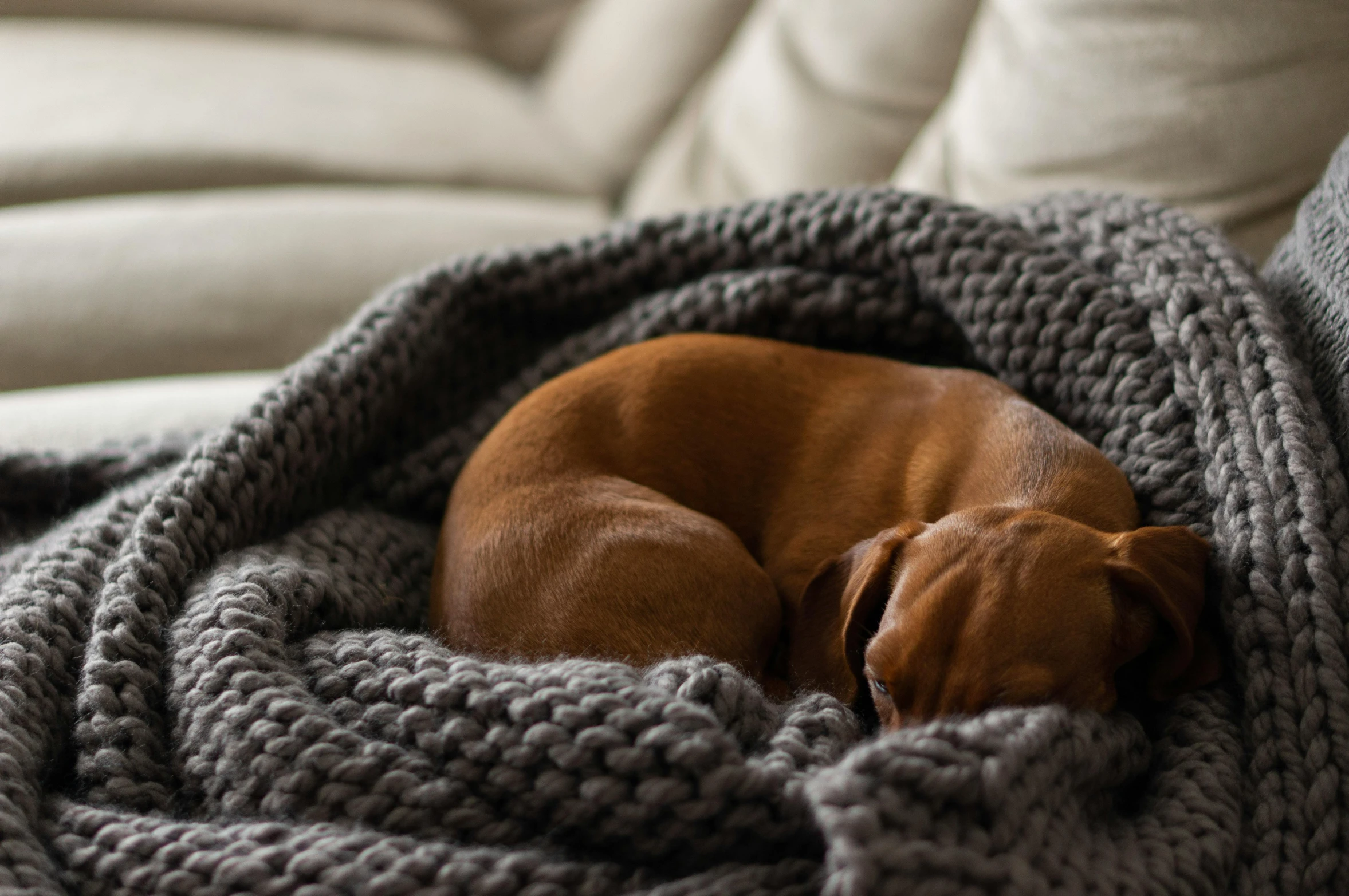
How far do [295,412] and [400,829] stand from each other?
0.58m

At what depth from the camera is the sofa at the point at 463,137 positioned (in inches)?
54.9

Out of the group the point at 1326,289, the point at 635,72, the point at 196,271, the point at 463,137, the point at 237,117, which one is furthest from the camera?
the point at 635,72

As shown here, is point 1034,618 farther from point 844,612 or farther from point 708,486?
point 708,486

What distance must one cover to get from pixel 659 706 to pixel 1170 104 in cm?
108

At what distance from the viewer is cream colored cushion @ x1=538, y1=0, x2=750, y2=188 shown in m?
2.61

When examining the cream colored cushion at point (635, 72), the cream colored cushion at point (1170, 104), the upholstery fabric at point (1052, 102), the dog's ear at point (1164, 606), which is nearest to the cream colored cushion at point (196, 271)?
the upholstery fabric at point (1052, 102)

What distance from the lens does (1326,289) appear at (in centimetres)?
107

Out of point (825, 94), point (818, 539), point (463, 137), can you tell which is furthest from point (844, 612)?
point (463, 137)

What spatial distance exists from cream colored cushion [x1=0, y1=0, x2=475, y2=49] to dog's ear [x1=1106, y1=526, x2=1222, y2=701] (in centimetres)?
283

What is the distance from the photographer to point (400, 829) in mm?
878

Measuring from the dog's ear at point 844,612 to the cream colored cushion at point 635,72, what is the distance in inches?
69.4

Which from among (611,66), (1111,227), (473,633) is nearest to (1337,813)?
(1111,227)

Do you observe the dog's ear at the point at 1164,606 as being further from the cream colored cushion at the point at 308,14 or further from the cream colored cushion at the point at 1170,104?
the cream colored cushion at the point at 308,14

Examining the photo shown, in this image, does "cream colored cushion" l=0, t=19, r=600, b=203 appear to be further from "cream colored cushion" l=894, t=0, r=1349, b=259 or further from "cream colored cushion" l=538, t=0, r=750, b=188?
"cream colored cushion" l=894, t=0, r=1349, b=259
